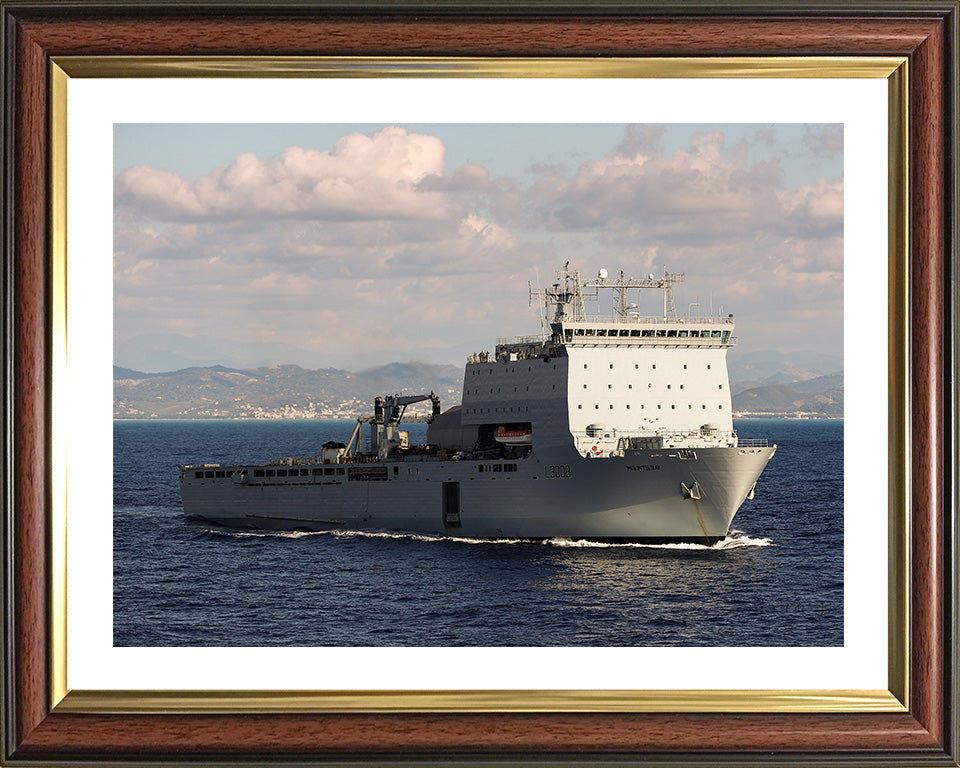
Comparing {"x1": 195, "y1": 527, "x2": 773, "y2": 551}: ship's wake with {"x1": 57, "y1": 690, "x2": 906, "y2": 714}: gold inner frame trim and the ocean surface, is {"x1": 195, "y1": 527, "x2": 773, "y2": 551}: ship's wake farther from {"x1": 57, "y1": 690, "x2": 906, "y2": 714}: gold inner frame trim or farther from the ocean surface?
{"x1": 57, "y1": 690, "x2": 906, "y2": 714}: gold inner frame trim

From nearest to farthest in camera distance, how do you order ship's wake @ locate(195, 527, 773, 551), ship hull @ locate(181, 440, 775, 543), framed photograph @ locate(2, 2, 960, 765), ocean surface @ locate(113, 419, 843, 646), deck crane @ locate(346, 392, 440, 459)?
framed photograph @ locate(2, 2, 960, 765), ocean surface @ locate(113, 419, 843, 646), ship hull @ locate(181, 440, 775, 543), ship's wake @ locate(195, 527, 773, 551), deck crane @ locate(346, 392, 440, 459)

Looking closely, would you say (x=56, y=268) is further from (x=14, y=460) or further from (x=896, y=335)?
(x=896, y=335)

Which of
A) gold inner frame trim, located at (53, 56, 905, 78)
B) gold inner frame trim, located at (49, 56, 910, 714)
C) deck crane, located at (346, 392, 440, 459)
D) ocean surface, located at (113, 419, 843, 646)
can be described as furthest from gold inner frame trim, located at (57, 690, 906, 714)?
deck crane, located at (346, 392, 440, 459)

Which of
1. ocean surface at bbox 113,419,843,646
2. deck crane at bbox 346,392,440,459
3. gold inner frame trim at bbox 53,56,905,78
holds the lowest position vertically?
ocean surface at bbox 113,419,843,646

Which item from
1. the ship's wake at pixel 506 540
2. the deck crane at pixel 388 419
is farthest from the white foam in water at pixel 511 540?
the deck crane at pixel 388 419

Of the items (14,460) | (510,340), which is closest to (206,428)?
(510,340)

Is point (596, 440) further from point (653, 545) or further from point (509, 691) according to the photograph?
point (509, 691)
